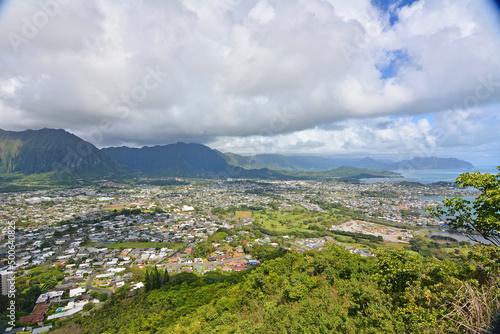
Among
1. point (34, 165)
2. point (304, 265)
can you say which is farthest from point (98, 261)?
point (34, 165)

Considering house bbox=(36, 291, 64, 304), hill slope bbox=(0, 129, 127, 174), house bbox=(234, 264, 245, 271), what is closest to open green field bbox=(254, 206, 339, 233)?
house bbox=(234, 264, 245, 271)

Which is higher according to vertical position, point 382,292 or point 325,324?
point 382,292

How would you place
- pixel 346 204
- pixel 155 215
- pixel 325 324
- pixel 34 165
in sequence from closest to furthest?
pixel 325 324, pixel 155 215, pixel 346 204, pixel 34 165

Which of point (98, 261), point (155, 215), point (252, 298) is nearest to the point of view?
point (252, 298)

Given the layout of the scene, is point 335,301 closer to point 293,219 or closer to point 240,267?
point 240,267

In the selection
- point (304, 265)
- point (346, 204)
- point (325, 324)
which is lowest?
point (346, 204)

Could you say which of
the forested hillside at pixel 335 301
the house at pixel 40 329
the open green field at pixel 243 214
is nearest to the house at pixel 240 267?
the forested hillside at pixel 335 301

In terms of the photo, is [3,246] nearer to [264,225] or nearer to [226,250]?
[226,250]
